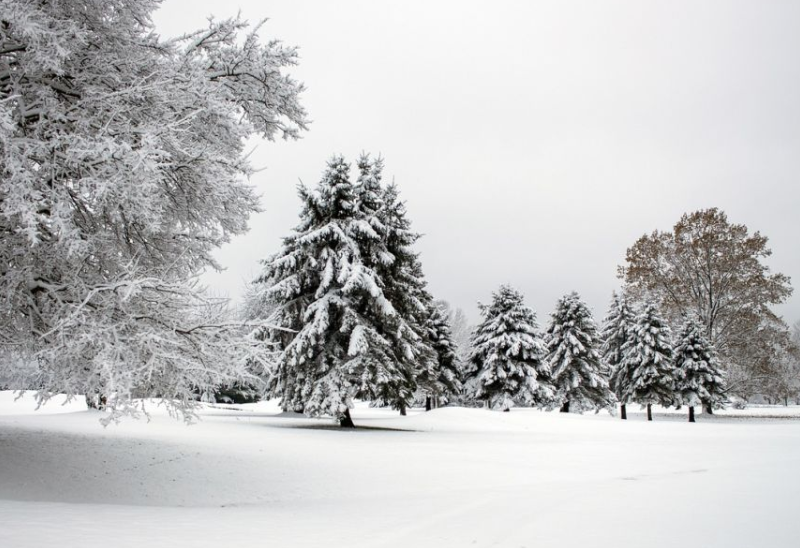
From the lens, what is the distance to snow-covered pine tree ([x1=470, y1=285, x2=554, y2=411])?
33125 mm

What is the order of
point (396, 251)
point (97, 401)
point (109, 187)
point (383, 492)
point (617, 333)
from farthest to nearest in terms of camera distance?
1. point (617, 333)
2. point (396, 251)
3. point (383, 492)
4. point (97, 401)
5. point (109, 187)

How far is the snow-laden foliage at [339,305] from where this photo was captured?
19.5 metres

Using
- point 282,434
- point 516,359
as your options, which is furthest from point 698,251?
point 282,434

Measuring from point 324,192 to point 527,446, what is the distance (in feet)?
39.5

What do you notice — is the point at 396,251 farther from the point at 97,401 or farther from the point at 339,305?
the point at 97,401

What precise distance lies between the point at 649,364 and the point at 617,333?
210 inches

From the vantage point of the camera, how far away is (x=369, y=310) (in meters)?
21.5

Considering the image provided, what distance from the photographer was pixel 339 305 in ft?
66.9

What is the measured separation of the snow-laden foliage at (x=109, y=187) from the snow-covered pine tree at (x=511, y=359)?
86.8 ft

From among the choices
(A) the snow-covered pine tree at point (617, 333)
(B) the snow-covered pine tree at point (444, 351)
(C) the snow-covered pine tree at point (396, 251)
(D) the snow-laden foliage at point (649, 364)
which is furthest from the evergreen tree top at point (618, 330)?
(C) the snow-covered pine tree at point (396, 251)

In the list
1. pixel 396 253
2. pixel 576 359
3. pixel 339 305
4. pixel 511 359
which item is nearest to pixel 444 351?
pixel 511 359

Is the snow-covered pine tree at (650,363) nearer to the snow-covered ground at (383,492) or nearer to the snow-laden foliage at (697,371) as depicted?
the snow-laden foliage at (697,371)

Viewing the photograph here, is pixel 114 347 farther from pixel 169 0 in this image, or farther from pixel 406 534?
pixel 169 0

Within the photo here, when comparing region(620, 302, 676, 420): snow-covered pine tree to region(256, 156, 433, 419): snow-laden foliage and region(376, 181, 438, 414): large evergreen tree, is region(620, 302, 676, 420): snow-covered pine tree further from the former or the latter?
region(256, 156, 433, 419): snow-laden foliage
